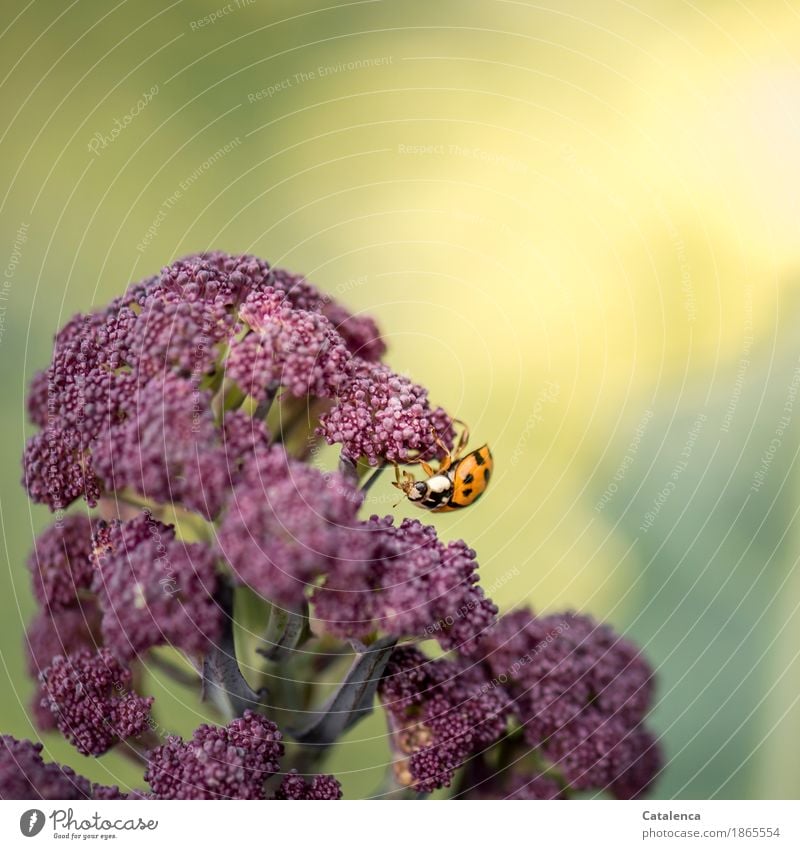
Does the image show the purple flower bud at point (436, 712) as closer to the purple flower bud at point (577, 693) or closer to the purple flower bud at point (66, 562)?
the purple flower bud at point (577, 693)

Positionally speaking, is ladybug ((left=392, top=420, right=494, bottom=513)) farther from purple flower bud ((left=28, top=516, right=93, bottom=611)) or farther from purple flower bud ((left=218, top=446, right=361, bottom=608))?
purple flower bud ((left=28, top=516, right=93, bottom=611))

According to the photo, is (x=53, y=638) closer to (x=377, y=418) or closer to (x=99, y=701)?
(x=99, y=701)

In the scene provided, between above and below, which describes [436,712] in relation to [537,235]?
below

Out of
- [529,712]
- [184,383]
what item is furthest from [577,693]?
[184,383]

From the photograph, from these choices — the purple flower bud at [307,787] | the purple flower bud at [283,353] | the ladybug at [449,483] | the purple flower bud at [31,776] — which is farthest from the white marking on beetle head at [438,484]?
the purple flower bud at [31,776]
